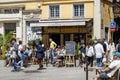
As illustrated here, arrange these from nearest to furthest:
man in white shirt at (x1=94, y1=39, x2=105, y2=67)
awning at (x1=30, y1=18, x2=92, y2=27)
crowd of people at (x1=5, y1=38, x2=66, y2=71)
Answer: man in white shirt at (x1=94, y1=39, x2=105, y2=67) < crowd of people at (x1=5, y1=38, x2=66, y2=71) < awning at (x1=30, y1=18, x2=92, y2=27)

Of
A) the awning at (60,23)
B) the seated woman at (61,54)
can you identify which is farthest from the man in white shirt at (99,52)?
the awning at (60,23)

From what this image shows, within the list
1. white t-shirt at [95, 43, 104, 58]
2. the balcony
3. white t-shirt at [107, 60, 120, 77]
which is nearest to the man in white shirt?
white t-shirt at [95, 43, 104, 58]

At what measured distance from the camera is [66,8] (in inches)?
1572

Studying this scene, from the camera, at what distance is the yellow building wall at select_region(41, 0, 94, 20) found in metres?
39.1

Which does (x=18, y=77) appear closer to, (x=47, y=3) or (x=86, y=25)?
(x=86, y=25)

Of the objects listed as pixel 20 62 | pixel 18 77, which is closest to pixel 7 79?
pixel 18 77

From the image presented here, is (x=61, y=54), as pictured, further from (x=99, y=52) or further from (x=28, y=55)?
(x=99, y=52)

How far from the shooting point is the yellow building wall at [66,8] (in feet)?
128

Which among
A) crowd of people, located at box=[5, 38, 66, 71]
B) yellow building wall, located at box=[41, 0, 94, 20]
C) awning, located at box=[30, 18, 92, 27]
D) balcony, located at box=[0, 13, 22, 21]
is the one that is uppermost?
yellow building wall, located at box=[41, 0, 94, 20]

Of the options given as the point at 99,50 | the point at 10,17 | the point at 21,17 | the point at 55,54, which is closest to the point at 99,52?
the point at 99,50

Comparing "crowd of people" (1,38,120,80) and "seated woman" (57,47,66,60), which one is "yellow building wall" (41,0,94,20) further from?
"seated woman" (57,47,66,60)

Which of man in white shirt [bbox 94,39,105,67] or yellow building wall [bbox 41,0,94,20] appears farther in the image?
yellow building wall [bbox 41,0,94,20]

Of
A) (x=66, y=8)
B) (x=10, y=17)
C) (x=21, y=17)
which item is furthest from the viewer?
(x=10, y=17)

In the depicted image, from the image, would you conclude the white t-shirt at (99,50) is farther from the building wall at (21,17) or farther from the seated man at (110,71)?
the building wall at (21,17)
